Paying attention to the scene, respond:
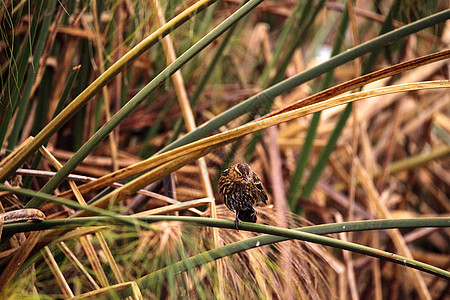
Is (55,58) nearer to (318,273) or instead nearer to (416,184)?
(318,273)

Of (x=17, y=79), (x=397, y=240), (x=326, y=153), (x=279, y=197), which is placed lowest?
(x=397, y=240)

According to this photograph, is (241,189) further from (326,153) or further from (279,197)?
(326,153)

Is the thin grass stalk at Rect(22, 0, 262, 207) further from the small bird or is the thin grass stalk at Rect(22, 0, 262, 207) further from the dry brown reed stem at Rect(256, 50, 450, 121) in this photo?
the small bird

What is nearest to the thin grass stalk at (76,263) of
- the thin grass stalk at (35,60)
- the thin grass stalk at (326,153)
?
the thin grass stalk at (35,60)

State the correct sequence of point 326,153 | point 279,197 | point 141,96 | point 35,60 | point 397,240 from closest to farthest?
point 141,96 < point 35,60 < point 279,197 < point 326,153 < point 397,240

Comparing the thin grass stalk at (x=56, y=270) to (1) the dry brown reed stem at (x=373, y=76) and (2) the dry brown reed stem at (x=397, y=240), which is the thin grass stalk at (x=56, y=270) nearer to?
(1) the dry brown reed stem at (x=373, y=76)

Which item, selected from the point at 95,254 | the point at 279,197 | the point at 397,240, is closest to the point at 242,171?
the point at 95,254
